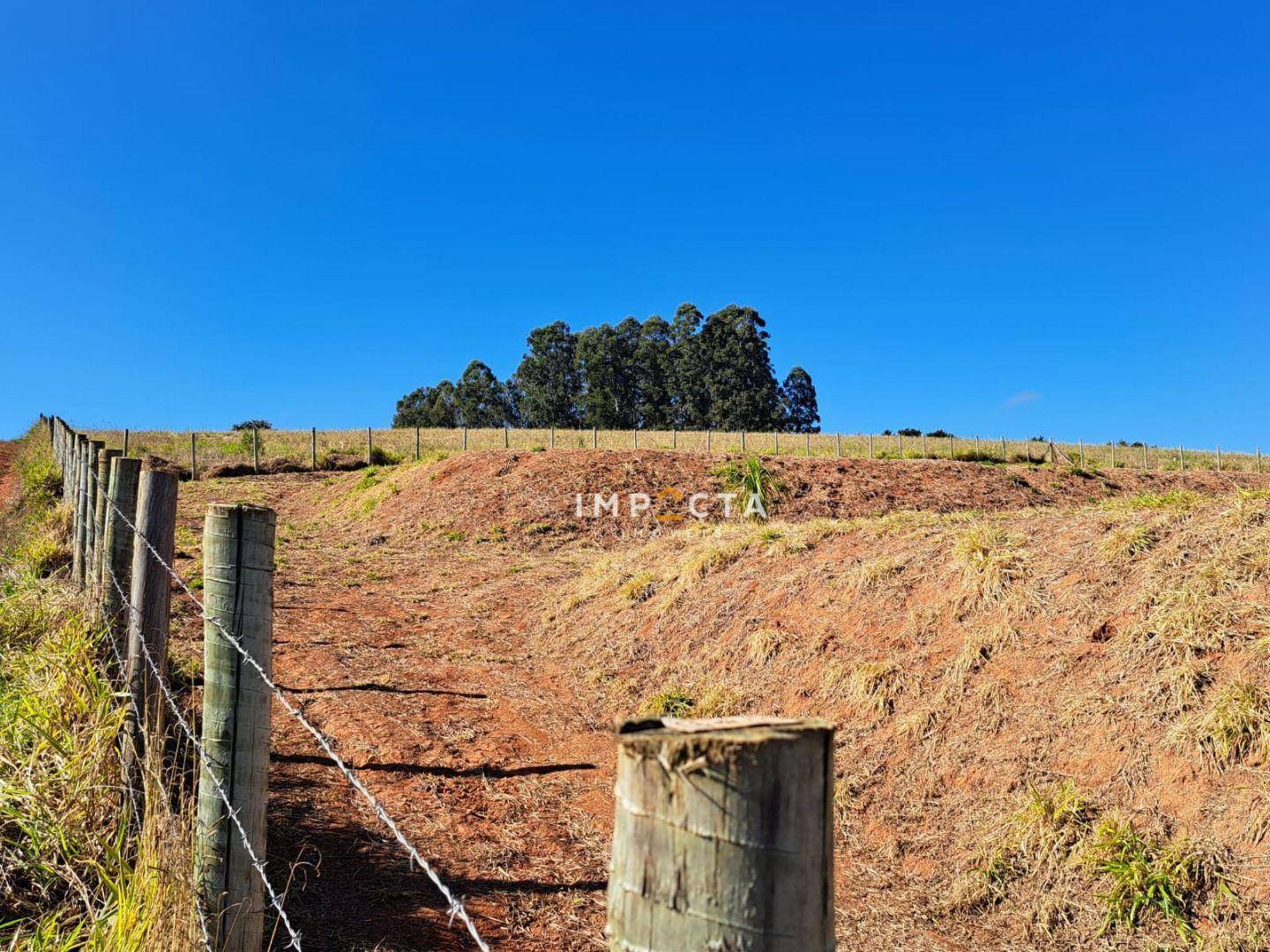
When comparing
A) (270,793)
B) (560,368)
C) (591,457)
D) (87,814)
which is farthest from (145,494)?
(560,368)

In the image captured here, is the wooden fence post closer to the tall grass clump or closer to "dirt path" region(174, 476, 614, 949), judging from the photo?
"dirt path" region(174, 476, 614, 949)

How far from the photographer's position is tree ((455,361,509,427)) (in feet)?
257

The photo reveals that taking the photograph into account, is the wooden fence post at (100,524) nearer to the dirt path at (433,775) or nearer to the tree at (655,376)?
the dirt path at (433,775)

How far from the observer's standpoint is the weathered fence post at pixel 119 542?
4.65 metres

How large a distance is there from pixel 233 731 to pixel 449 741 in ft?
11.9

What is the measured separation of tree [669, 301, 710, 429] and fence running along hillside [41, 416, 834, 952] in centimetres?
6115

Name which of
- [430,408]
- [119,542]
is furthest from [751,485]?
[430,408]

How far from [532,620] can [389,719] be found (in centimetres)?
374

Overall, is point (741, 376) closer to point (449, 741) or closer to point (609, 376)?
point (609, 376)

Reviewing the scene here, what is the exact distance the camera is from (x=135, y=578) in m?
4.07

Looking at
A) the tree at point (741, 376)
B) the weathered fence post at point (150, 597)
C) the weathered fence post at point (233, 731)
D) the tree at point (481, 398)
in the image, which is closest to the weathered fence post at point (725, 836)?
the weathered fence post at point (233, 731)

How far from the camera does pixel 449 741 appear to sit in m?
6.00

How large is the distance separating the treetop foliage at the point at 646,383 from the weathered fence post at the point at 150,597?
61.7 m

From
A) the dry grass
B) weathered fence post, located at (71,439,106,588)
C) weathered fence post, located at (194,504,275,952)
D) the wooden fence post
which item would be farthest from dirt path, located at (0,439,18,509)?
the dry grass
